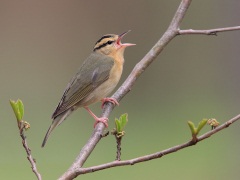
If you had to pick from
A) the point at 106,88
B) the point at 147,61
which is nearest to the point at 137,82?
the point at 106,88

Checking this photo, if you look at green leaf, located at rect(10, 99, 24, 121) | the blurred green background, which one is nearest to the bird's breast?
green leaf, located at rect(10, 99, 24, 121)

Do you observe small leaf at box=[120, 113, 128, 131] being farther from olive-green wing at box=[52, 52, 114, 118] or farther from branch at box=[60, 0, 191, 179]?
olive-green wing at box=[52, 52, 114, 118]

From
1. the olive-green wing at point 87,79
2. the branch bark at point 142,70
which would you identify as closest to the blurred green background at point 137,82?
the olive-green wing at point 87,79

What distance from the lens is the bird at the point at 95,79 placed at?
562cm

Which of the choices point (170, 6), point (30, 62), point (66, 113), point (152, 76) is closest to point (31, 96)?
point (30, 62)

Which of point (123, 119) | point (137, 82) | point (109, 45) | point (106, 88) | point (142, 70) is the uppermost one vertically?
point (137, 82)

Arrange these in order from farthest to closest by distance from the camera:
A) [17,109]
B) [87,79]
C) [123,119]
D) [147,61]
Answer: [87,79], [147,61], [123,119], [17,109]

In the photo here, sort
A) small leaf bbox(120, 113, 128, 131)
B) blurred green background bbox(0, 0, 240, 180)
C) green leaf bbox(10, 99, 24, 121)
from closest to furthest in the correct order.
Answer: green leaf bbox(10, 99, 24, 121), small leaf bbox(120, 113, 128, 131), blurred green background bbox(0, 0, 240, 180)

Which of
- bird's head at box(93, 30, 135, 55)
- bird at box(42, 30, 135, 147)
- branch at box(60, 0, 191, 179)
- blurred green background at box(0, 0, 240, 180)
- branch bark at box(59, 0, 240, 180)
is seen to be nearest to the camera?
branch bark at box(59, 0, 240, 180)

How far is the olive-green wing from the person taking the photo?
5660 mm

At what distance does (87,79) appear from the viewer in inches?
234

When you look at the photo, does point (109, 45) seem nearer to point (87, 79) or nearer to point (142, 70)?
point (87, 79)

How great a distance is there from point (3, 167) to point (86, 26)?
4.58 metres

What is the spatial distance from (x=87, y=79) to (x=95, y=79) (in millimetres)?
73
